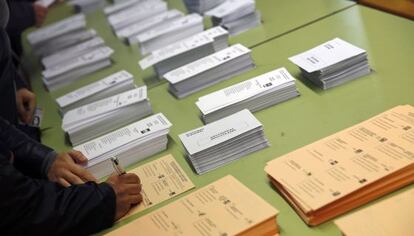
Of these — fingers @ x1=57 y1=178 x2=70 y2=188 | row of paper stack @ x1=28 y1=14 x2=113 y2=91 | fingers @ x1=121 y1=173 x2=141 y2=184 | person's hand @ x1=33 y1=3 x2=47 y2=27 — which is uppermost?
person's hand @ x1=33 y1=3 x2=47 y2=27

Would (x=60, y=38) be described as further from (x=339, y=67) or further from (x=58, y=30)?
(x=339, y=67)

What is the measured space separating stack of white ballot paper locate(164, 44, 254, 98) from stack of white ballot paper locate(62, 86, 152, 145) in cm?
13

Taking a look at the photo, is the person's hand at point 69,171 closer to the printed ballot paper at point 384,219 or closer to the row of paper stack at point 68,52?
the printed ballot paper at point 384,219

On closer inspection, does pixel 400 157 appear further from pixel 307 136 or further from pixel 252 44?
pixel 252 44

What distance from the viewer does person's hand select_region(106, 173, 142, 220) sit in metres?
1.19

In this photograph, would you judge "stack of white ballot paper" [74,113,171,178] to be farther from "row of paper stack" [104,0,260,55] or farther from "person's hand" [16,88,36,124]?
"row of paper stack" [104,0,260,55]

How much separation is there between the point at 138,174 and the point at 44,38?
1613 mm

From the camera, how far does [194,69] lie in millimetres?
1745

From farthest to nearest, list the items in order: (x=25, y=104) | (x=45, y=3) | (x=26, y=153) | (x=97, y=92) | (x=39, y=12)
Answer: (x=45, y=3) → (x=39, y=12) → (x=25, y=104) → (x=97, y=92) → (x=26, y=153)

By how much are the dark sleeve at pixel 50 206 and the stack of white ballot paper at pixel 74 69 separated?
1.16 meters

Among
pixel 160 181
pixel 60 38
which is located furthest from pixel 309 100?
pixel 60 38

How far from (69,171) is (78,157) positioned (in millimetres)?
63

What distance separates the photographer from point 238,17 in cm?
213

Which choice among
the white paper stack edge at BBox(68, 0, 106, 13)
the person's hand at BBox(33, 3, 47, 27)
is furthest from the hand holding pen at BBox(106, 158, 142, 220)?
the white paper stack edge at BBox(68, 0, 106, 13)
